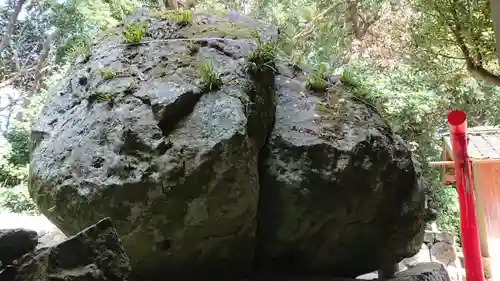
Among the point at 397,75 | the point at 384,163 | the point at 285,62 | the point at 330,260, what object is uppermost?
the point at 397,75

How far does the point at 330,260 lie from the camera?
10.2 ft

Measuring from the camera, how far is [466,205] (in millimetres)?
4418

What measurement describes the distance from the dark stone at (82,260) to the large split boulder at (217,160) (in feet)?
2.76

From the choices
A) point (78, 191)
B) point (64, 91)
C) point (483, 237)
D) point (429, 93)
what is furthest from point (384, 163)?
point (429, 93)

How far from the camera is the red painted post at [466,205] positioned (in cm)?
432

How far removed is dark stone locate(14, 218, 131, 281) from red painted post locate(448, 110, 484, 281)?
3.62 metres

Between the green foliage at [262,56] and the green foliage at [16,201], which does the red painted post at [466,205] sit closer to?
the green foliage at [262,56]

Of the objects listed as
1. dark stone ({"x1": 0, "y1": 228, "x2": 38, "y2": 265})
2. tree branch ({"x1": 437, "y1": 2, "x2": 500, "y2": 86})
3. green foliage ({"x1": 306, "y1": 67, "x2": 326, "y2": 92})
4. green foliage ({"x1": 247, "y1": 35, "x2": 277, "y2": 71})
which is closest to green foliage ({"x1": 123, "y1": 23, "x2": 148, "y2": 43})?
green foliage ({"x1": 247, "y1": 35, "x2": 277, "y2": 71})

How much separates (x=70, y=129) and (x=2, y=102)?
4223mm

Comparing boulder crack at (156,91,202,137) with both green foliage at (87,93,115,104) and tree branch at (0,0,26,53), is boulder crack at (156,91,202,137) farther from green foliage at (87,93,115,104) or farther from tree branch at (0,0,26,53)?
tree branch at (0,0,26,53)

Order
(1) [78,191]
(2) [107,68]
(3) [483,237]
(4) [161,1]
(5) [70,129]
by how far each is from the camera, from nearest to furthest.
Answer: (1) [78,191] → (5) [70,129] → (2) [107,68] → (3) [483,237] → (4) [161,1]

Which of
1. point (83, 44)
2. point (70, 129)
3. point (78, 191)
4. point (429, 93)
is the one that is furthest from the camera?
point (429, 93)

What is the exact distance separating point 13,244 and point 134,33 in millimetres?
1851

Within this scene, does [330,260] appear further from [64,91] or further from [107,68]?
[64,91]
